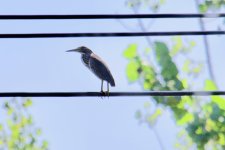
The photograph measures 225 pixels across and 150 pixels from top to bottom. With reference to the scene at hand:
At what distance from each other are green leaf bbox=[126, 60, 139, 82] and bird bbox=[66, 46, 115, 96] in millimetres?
773

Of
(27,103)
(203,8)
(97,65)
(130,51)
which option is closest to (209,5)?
(203,8)

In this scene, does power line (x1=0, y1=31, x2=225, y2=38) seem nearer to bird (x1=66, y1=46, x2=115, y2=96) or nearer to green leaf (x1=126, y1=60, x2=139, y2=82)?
bird (x1=66, y1=46, x2=115, y2=96)

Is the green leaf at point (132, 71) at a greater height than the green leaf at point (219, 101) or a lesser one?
greater

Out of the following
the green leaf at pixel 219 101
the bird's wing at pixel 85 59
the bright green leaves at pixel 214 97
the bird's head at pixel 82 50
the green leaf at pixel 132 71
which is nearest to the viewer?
the bright green leaves at pixel 214 97

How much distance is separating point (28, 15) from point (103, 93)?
1.16m

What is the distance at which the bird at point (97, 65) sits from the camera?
25.1 ft

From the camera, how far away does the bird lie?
25.1ft

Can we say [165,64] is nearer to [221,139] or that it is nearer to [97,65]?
[221,139]

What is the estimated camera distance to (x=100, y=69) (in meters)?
7.95

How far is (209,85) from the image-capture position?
313 inches

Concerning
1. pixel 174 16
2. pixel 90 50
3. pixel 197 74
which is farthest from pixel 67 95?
pixel 197 74

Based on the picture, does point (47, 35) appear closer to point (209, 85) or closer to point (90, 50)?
point (209, 85)

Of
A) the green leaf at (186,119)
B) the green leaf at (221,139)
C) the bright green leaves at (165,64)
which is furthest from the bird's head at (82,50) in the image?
the green leaf at (221,139)

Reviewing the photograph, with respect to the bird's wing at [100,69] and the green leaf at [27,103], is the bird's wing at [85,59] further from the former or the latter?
the green leaf at [27,103]
